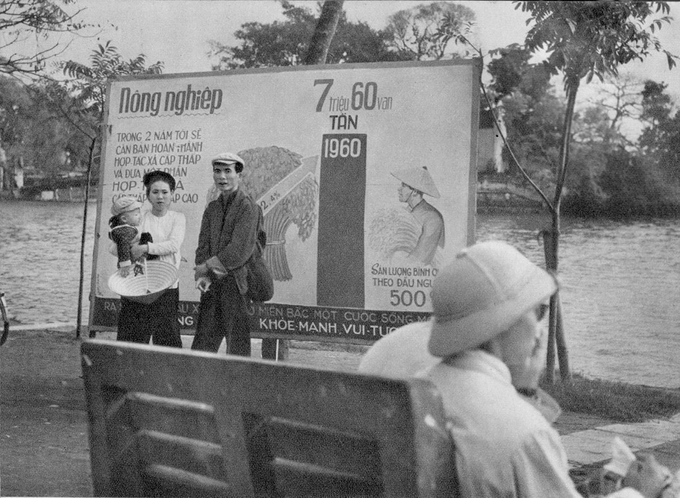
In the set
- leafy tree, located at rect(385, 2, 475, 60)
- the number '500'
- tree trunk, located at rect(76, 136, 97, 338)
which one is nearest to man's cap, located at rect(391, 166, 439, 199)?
the number '500'

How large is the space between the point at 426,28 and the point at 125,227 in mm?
2056

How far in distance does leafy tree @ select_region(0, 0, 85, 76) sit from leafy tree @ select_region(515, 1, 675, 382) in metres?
2.56

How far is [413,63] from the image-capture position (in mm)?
5777

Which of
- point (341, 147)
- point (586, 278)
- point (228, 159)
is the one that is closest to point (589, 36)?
point (341, 147)

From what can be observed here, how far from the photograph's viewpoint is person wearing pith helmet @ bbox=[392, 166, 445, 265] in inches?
229

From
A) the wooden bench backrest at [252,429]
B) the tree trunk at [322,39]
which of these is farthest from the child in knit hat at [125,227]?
the wooden bench backrest at [252,429]

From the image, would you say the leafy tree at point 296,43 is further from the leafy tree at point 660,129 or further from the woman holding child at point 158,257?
the leafy tree at point 660,129

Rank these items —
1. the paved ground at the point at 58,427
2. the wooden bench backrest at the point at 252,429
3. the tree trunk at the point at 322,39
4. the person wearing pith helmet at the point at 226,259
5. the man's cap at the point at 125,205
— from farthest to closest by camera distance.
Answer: the man's cap at the point at 125,205 → the tree trunk at the point at 322,39 → the person wearing pith helmet at the point at 226,259 → the paved ground at the point at 58,427 → the wooden bench backrest at the point at 252,429

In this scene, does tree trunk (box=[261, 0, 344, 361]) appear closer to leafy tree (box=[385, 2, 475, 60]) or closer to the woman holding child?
leafy tree (box=[385, 2, 475, 60])

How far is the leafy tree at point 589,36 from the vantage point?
11.9 ft

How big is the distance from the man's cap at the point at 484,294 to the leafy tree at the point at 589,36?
1.65 meters

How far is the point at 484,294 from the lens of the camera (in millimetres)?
1843

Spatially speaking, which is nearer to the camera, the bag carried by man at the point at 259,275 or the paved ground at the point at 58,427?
the paved ground at the point at 58,427

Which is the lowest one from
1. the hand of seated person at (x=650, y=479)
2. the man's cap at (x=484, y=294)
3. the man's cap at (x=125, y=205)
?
the hand of seated person at (x=650, y=479)
